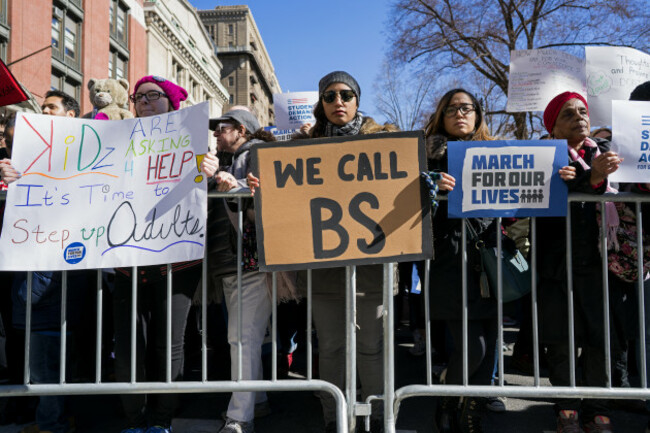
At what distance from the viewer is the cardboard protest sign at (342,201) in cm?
258

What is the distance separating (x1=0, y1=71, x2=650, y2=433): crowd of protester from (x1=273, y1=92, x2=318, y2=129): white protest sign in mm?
4048

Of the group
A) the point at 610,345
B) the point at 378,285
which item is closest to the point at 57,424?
the point at 378,285

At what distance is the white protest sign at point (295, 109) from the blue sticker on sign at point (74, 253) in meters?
4.69

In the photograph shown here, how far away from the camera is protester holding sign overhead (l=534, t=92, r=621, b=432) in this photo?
2.69 meters

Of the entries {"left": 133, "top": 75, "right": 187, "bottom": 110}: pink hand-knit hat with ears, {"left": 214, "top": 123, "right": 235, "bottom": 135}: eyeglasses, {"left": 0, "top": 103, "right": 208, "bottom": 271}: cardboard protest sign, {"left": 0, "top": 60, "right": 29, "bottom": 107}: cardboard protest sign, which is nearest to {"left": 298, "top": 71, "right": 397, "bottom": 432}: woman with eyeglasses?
{"left": 0, "top": 103, "right": 208, "bottom": 271}: cardboard protest sign

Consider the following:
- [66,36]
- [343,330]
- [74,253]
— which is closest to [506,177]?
[343,330]

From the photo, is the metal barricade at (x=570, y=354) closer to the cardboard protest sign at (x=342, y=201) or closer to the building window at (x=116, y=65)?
the cardboard protest sign at (x=342, y=201)

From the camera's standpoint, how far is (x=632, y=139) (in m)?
2.61

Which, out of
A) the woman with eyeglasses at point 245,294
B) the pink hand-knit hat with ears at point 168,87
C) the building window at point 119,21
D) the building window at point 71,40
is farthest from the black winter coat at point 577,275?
the building window at point 119,21

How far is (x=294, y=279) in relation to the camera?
118 inches

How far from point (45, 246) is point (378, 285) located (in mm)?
1865

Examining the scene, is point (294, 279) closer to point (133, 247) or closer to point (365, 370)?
point (365, 370)

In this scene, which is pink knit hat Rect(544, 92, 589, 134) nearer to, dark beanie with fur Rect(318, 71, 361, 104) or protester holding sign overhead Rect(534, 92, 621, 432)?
protester holding sign overhead Rect(534, 92, 621, 432)

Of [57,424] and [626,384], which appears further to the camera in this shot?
[626,384]
